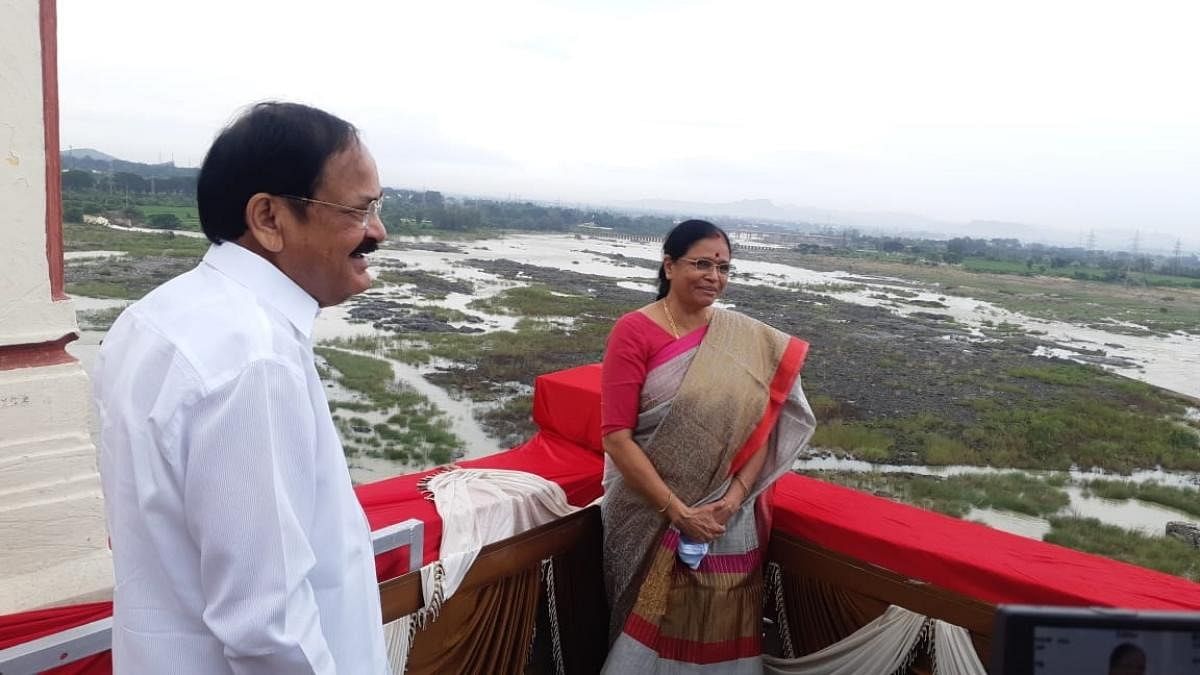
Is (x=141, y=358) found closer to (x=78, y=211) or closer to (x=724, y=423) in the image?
(x=724, y=423)

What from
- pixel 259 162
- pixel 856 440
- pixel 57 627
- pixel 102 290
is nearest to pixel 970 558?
pixel 259 162

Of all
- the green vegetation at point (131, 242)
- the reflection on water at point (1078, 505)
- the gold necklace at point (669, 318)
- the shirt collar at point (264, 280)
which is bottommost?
the reflection on water at point (1078, 505)

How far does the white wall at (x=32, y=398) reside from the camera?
1.97 metres

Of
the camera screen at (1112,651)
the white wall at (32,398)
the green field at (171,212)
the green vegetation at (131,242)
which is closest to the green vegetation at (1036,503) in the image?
the camera screen at (1112,651)

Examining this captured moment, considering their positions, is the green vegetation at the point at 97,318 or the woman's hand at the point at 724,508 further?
the green vegetation at the point at 97,318

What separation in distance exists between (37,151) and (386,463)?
4891mm

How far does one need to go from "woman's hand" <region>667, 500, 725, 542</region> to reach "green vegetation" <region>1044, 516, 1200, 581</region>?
179 inches

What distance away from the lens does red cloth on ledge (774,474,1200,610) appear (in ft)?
4.71

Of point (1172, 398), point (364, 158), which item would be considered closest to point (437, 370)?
point (364, 158)

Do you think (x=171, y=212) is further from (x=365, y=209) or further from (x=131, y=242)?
(x=365, y=209)

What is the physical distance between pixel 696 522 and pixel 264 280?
3.82 ft

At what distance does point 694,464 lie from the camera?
5.89 feet

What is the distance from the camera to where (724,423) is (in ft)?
5.93

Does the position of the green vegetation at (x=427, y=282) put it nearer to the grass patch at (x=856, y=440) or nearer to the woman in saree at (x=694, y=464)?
the grass patch at (x=856, y=440)
